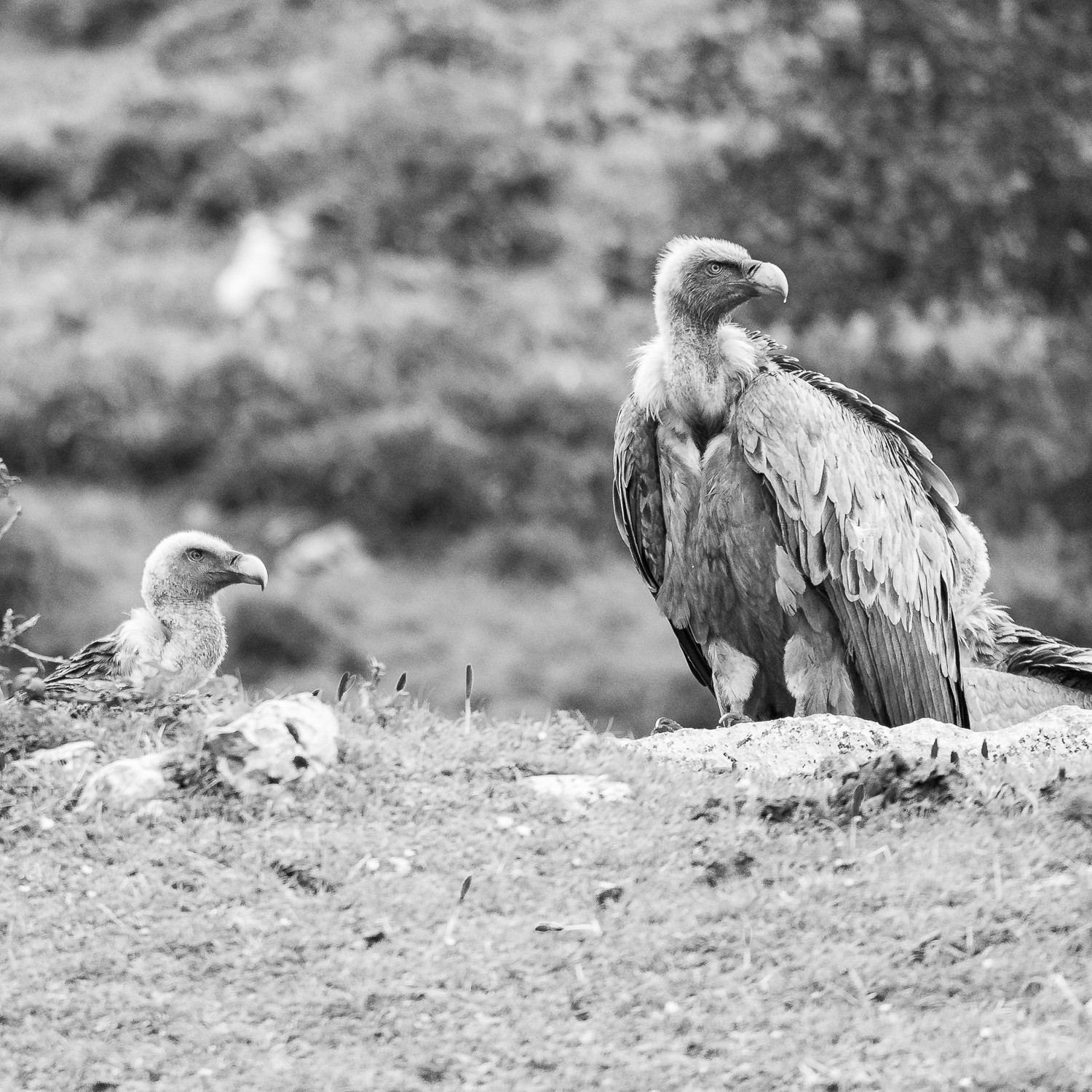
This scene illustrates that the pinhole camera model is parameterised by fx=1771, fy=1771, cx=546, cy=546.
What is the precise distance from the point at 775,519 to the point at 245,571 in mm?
2286

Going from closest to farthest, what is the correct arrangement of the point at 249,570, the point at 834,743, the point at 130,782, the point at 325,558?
the point at 130,782 < the point at 834,743 < the point at 249,570 < the point at 325,558

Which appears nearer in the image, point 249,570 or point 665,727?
point 665,727

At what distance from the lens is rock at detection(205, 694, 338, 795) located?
17.6ft

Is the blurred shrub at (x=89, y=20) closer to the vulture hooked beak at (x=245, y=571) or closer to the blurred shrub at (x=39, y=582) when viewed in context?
the blurred shrub at (x=39, y=582)

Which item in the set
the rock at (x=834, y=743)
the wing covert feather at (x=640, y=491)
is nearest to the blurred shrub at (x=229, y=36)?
the wing covert feather at (x=640, y=491)

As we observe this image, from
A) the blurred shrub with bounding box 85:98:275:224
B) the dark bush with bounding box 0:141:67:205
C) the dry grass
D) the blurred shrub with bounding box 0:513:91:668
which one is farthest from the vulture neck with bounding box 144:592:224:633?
the dark bush with bounding box 0:141:67:205

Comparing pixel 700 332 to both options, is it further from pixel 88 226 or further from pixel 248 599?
pixel 88 226

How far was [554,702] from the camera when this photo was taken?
1521 cm

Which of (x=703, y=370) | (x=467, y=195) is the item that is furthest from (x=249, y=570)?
(x=467, y=195)

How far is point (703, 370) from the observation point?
23.9ft

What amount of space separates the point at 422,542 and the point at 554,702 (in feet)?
8.15

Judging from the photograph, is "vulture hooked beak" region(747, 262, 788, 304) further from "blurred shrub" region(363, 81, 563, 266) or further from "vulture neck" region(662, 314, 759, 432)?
"blurred shrub" region(363, 81, 563, 266)

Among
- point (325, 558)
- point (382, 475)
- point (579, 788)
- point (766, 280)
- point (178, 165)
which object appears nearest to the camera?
point (579, 788)

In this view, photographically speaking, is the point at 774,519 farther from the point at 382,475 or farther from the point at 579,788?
the point at 382,475
